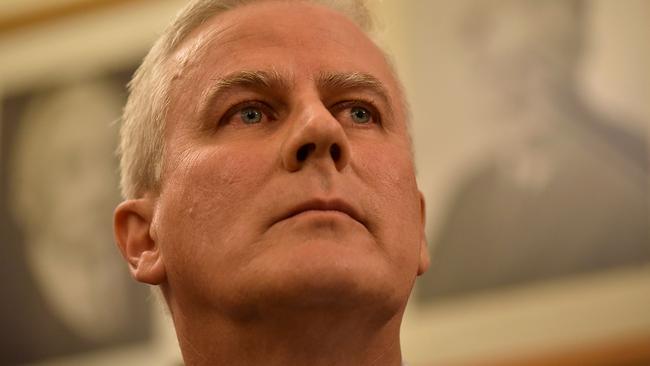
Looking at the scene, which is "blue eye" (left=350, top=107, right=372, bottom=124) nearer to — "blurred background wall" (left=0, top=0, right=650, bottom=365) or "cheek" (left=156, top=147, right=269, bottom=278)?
"cheek" (left=156, top=147, right=269, bottom=278)

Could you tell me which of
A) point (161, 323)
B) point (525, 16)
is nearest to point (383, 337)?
point (525, 16)

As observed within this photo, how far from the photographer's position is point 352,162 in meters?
2.84

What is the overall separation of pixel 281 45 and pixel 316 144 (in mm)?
430

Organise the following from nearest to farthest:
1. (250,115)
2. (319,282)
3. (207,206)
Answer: (319,282)
(207,206)
(250,115)

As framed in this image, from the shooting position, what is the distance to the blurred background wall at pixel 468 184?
629cm

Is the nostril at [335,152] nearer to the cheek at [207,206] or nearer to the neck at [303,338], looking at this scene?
the cheek at [207,206]

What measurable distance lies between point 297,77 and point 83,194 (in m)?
5.51

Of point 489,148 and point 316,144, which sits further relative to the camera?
point 489,148

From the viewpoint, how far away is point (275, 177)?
275 centimetres

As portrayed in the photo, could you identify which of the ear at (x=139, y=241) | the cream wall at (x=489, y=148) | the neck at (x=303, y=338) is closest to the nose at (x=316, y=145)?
the neck at (x=303, y=338)

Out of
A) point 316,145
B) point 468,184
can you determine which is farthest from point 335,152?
point 468,184

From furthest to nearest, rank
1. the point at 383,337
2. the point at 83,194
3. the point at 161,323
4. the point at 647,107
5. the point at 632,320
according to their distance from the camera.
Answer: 1. the point at 83,194
2. the point at 161,323
3. the point at 647,107
4. the point at 632,320
5. the point at 383,337

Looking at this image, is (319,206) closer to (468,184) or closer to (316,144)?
(316,144)

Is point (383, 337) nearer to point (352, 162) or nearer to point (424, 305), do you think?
point (352, 162)
